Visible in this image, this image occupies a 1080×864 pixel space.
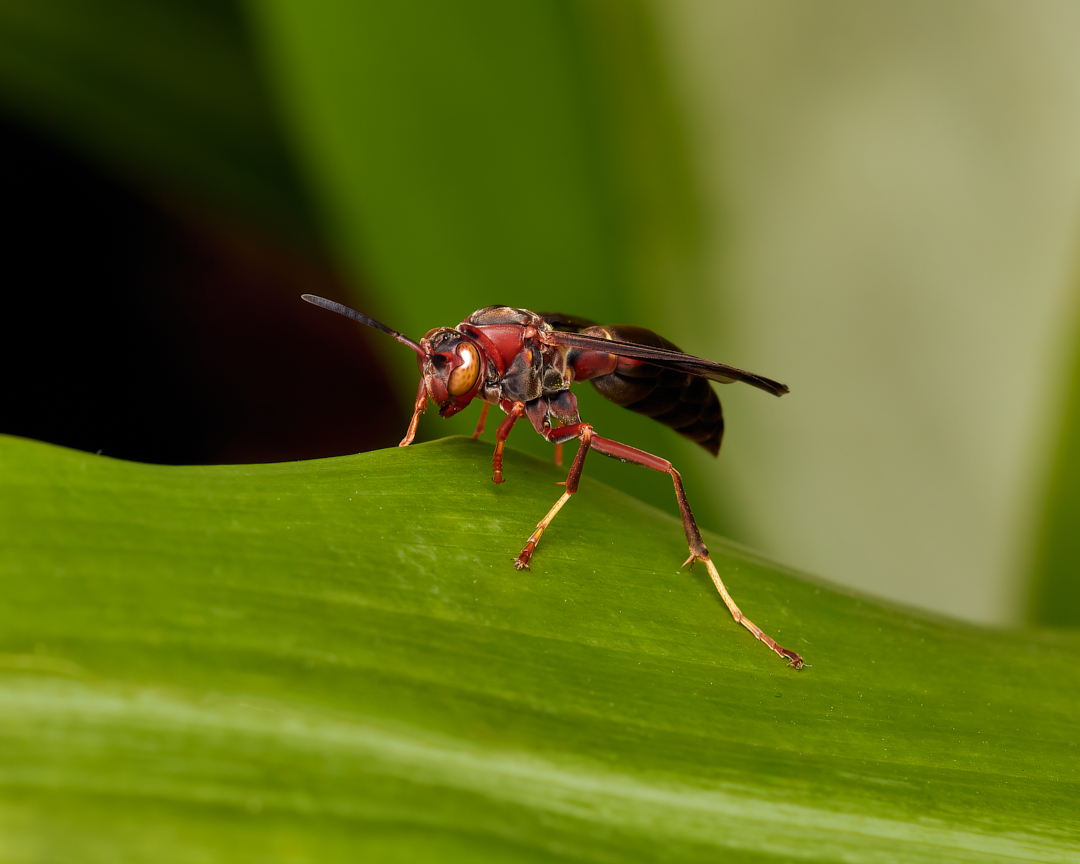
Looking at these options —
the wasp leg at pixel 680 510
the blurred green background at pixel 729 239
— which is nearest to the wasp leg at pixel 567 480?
the wasp leg at pixel 680 510

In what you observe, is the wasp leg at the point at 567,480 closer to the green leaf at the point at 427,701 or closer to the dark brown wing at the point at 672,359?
the green leaf at the point at 427,701

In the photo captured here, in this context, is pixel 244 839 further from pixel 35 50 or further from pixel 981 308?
pixel 981 308

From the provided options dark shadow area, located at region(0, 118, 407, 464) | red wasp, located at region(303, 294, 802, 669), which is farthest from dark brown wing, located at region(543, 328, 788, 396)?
dark shadow area, located at region(0, 118, 407, 464)

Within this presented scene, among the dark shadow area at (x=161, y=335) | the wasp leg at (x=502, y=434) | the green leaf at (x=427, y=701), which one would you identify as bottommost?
the dark shadow area at (x=161, y=335)

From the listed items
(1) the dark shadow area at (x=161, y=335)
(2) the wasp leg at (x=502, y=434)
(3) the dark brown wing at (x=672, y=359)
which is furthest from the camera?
(1) the dark shadow area at (x=161, y=335)

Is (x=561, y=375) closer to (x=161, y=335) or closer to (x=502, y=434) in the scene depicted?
(x=502, y=434)

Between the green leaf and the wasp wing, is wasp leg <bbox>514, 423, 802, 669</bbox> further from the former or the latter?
the wasp wing

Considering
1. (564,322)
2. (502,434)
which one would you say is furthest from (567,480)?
(564,322)
